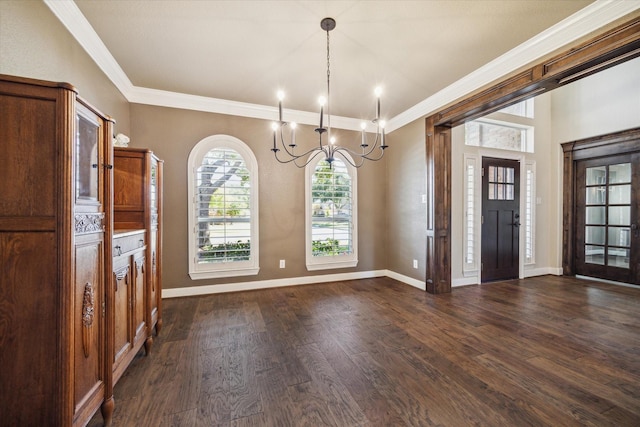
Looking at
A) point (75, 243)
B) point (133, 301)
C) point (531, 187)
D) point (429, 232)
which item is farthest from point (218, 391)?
point (531, 187)

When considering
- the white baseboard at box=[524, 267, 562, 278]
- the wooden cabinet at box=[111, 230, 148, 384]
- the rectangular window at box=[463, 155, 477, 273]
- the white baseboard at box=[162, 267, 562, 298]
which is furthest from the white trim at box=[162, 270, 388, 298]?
the white baseboard at box=[524, 267, 562, 278]

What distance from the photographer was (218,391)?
172cm

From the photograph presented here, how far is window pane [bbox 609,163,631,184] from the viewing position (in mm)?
4140

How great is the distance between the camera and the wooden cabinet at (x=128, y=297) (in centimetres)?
162

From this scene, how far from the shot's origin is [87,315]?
126 cm

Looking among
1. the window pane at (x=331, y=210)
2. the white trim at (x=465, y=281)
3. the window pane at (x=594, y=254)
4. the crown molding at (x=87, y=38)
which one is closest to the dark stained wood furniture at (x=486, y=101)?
the white trim at (x=465, y=281)

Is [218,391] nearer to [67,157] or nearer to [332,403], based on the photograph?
[332,403]

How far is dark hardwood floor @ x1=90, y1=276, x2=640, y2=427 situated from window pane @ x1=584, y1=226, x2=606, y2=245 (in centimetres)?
144

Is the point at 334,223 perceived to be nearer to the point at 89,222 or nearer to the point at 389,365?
the point at 389,365

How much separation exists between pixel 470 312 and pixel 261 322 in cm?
238

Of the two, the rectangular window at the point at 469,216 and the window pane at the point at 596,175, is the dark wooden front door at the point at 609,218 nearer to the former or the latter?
the window pane at the point at 596,175

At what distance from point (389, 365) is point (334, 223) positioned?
2.55 metres

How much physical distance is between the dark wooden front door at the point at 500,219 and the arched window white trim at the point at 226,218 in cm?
369

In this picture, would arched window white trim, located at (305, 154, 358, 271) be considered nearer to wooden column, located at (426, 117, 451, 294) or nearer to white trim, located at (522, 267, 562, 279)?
wooden column, located at (426, 117, 451, 294)
